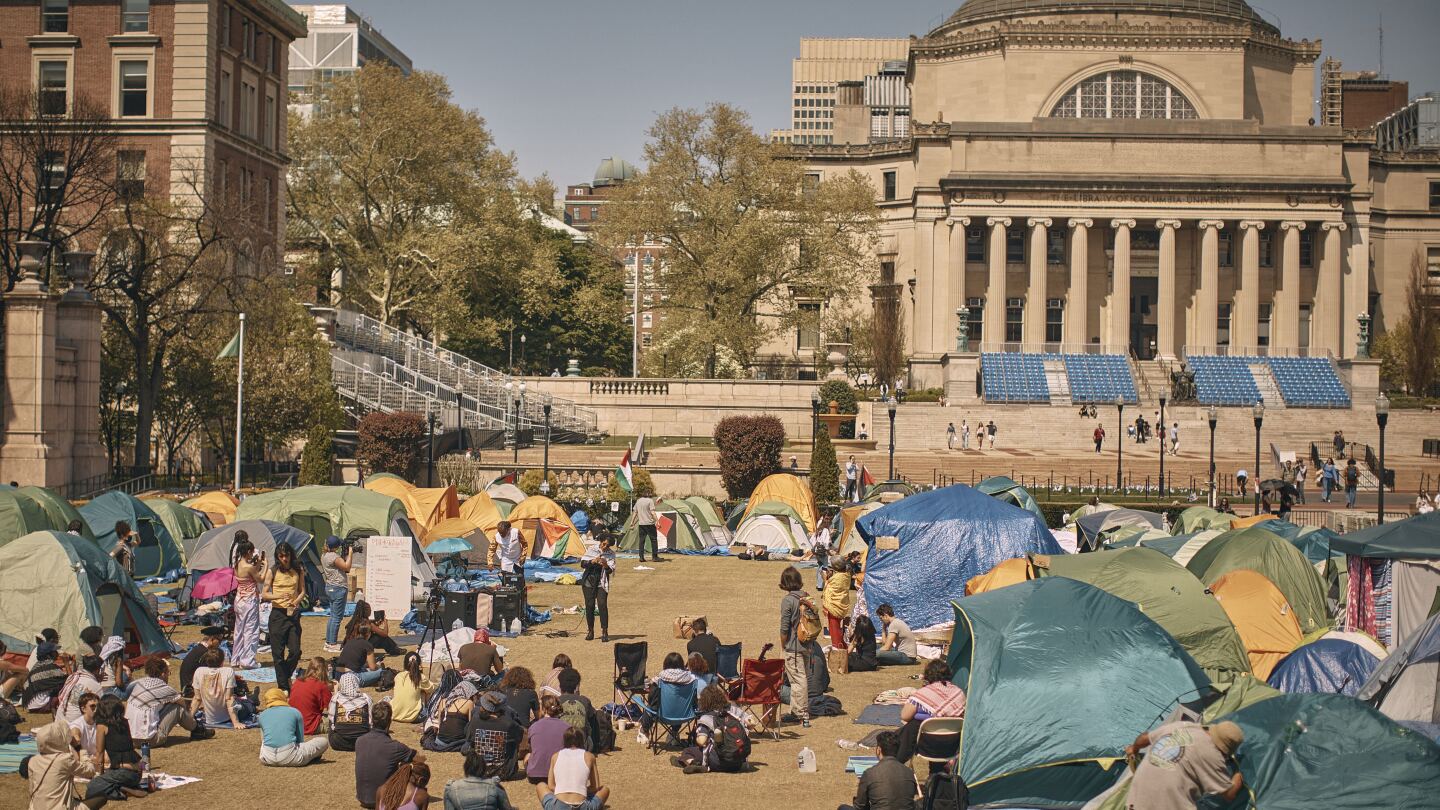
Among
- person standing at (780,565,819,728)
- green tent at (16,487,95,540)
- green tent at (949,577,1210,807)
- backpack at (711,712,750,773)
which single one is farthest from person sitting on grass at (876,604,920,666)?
green tent at (16,487,95,540)

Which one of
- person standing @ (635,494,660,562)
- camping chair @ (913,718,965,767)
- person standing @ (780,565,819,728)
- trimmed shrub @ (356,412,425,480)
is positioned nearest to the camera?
camping chair @ (913,718,965,767)

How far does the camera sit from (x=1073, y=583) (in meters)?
17.6

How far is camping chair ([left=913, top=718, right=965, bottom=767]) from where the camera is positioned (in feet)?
52.1

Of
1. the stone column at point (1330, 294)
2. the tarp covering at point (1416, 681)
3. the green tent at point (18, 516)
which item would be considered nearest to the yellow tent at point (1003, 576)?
the tarp covering at point (1416, 681)

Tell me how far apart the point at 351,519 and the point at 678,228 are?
39.9m

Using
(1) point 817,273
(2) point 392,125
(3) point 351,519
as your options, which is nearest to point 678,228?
(1) point 817,273

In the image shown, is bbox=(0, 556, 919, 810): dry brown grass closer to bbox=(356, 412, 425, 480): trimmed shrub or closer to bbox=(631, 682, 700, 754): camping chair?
bbox=(631, 682, 700, 754): camping chair

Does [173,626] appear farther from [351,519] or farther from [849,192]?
[849,192]

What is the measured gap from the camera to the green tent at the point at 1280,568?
76.5 ft

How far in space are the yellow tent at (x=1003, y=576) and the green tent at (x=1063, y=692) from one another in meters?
6.57

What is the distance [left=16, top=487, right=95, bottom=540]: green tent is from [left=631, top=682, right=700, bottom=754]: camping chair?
46.8 ft

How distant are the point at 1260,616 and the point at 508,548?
14.9 metres

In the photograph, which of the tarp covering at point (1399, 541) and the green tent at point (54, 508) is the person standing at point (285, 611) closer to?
the green tent at point (54, 508)

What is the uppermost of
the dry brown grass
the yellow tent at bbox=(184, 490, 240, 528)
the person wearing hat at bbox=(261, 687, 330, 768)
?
the yellow tent at bbox=(184, 490, 240, 528)
